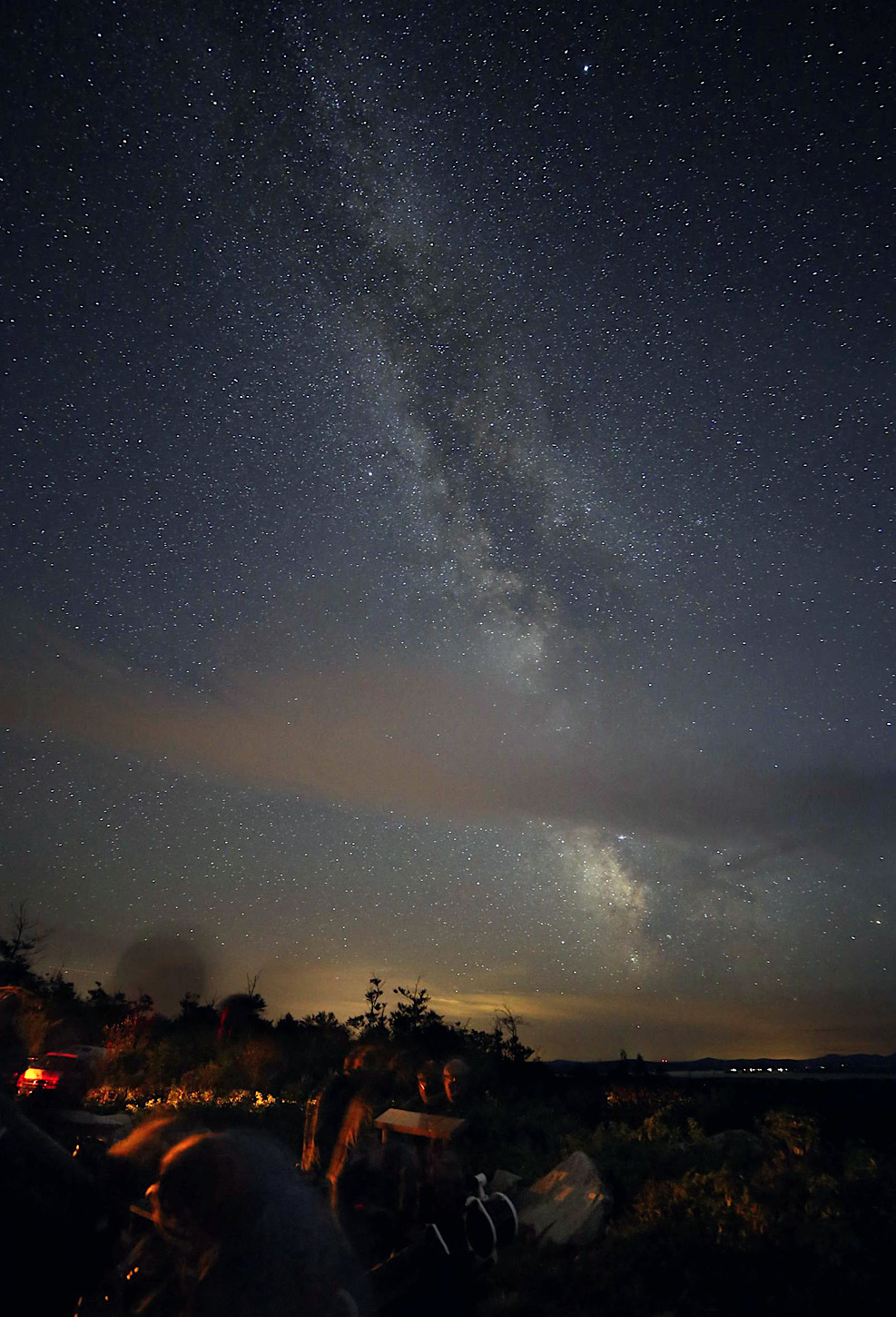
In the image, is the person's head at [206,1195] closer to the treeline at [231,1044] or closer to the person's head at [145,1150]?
the person's head at [145,1150]

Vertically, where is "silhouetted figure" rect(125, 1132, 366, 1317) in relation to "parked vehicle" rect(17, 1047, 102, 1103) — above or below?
below

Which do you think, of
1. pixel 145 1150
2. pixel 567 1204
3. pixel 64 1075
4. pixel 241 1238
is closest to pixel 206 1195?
pixel 241 1238

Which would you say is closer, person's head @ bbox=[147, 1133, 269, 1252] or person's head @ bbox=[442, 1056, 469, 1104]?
person's head @ bbox=[147, 1133, 269, 1252]

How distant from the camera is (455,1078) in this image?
495cm

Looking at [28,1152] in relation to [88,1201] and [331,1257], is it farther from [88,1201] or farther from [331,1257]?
[331,1257]

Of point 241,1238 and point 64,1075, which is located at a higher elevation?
point 64,1075

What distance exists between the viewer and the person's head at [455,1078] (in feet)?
15.8

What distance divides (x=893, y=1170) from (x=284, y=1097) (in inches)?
452

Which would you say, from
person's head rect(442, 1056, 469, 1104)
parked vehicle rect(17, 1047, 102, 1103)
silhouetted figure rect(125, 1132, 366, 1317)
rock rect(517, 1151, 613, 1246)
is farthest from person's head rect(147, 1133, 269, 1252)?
rock rect(517, 1151, 613, 1246)

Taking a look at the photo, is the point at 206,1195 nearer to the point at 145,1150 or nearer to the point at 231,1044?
the point at 145,1150

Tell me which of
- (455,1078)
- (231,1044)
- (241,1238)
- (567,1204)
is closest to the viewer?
(241,1238)

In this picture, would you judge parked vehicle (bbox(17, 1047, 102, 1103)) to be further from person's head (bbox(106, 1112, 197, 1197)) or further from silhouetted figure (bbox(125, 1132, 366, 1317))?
silhouetted figure (bbox(125, 1132, 366, 1317))

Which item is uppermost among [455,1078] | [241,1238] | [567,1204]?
[455,1078]

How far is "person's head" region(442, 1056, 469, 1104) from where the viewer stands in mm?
4816
